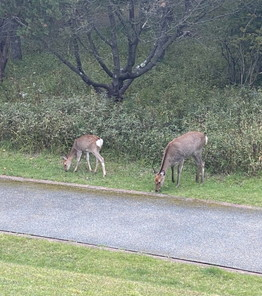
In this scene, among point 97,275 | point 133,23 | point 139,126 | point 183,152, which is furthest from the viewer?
→ point 133,23

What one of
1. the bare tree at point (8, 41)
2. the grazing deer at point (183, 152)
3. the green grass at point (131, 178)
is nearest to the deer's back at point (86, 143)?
the green grass at point (131, 178)

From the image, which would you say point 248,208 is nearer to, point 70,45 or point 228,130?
point 228,130

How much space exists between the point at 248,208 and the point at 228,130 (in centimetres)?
406

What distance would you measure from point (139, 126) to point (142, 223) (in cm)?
560

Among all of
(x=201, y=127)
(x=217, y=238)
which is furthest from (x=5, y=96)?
(x=217, y=238)

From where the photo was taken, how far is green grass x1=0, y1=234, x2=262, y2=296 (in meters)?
8.10

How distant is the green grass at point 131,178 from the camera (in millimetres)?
14086

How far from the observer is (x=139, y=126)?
17516 millimetres

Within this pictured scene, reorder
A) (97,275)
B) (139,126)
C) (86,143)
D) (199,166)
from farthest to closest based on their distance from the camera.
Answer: (139,126)
(86,143)
(199,166)
(97,275)

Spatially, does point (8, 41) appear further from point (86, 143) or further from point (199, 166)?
point (199, 166)

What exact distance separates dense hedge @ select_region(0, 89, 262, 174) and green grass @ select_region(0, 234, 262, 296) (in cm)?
590

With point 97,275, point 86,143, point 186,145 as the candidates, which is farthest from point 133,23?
point 97,275

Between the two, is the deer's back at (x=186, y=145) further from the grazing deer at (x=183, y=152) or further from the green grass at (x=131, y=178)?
the green grass at (x=131, y=178)

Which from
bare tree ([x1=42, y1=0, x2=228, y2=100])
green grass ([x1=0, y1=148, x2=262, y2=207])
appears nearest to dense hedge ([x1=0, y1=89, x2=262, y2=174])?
green grass ([x1=0, y1=148, x2=262, y2=207])
